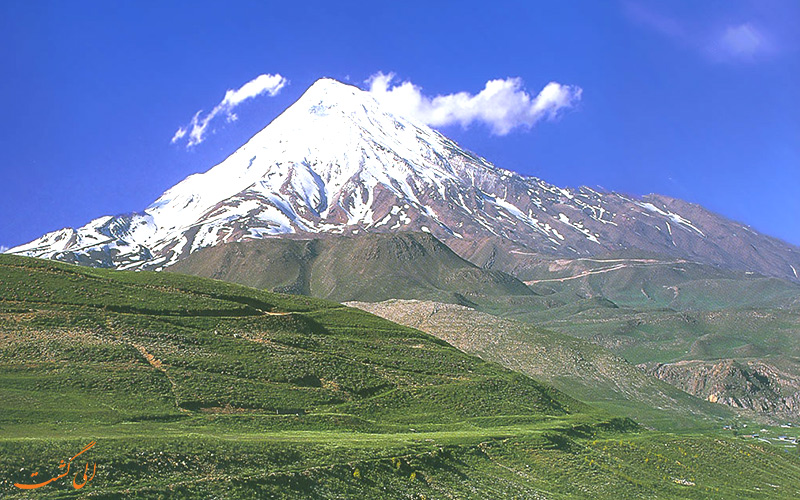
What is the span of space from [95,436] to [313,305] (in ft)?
194

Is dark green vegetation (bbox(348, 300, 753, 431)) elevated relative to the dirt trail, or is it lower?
elevated

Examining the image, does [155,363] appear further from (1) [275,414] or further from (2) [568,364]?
(2) [568,364]

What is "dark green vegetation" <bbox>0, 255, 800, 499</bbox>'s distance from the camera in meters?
37.9

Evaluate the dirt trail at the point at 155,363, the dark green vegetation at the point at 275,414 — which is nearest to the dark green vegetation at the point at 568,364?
the dark green vegetation at the point at 275,414

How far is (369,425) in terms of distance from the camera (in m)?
57.8

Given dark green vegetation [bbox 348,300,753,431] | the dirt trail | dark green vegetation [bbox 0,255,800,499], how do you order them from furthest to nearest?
dark green vegetation [bbox 348,300,753,431]
the dirt trail
dark green vegetation [bbox 0,255,800,499]

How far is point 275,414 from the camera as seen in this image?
54875mm

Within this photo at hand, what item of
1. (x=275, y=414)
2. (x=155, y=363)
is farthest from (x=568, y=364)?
(x=155, y=363)

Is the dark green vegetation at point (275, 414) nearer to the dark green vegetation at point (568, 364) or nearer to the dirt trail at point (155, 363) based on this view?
the dirt trail at point (155, 363)

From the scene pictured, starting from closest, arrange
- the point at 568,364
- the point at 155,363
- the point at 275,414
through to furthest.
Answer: the point at 275,414 → the point at 155,363 → the point at 568,364

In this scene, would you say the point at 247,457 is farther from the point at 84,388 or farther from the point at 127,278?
the point at 127,278

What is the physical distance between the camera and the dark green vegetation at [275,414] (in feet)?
124

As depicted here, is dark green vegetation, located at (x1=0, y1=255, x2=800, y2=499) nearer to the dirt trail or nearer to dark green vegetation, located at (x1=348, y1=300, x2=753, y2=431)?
the dirt trail

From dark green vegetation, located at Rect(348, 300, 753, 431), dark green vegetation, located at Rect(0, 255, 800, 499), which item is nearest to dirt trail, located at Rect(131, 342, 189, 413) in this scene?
dark green vegetation, located at Rect(0, 255, 800, 499)
